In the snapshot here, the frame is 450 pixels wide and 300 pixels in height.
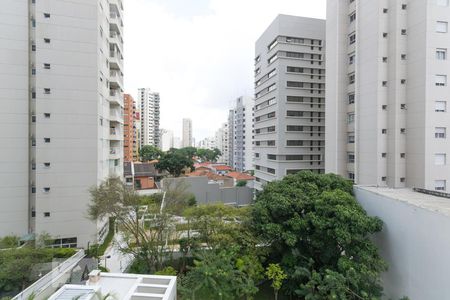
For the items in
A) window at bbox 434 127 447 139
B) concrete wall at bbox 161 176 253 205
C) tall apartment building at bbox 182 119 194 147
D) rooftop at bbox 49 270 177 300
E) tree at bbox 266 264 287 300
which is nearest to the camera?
rooftop at bbox 49 270 177 300

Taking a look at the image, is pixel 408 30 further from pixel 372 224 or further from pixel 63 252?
pixel 63 252

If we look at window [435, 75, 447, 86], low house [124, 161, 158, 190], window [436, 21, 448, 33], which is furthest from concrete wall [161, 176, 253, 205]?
window [436, 21, 448, 33]

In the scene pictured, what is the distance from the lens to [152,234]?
602 inches

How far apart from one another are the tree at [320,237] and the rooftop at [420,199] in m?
1.43

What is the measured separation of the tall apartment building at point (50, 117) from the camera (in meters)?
18.4

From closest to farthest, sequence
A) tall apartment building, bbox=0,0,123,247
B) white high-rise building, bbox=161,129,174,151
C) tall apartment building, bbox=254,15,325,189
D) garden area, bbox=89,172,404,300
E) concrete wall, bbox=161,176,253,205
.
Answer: garden area, bbox=89,172,404,300 → tall apartment building, bbox=0,0,123,247 → tall apartment building, bbox=254,15,325,189 → concrete wall, bbox=161,176,253,205 → white high-rise building, bbox=161,129,174,151

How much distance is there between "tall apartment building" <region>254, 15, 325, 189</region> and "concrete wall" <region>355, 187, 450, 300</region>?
57.9 ft

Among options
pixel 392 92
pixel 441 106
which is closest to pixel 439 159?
pixel 441 106

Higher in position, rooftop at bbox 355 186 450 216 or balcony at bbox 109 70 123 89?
balcony at bbox 109 70 123 89

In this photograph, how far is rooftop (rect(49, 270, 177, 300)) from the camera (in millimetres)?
8797

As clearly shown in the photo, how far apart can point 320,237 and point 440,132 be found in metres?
14.7

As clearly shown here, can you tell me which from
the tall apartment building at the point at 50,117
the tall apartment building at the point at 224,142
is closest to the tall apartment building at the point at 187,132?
the tall apartment building at the point at 224,142

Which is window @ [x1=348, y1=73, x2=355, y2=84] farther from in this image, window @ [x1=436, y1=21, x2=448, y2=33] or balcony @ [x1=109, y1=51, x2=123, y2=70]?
balcony @ [x1=109, y1=51, x2=123, y2=70]

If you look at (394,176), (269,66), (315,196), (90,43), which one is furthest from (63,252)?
(269,66)
